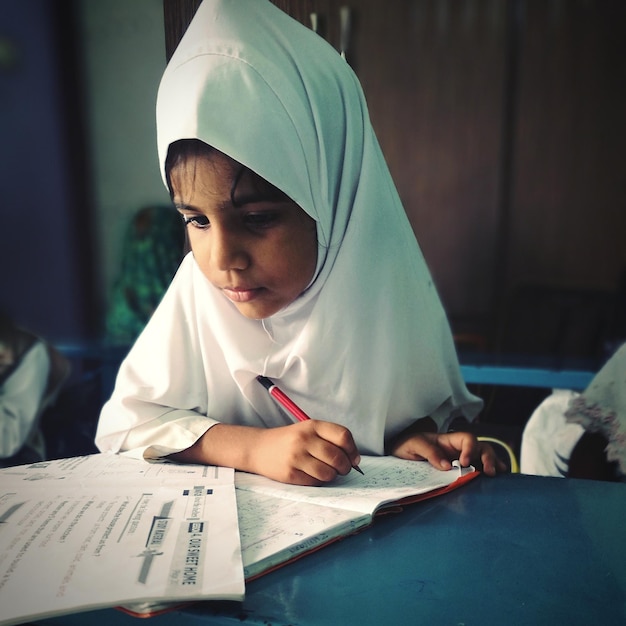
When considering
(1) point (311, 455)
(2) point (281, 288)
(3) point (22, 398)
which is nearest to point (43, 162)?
(2) point (281, 288)

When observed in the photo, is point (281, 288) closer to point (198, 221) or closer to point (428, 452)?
point (198, 221)

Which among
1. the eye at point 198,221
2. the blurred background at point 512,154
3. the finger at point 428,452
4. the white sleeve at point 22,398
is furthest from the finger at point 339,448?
the blurred background at point 512,154

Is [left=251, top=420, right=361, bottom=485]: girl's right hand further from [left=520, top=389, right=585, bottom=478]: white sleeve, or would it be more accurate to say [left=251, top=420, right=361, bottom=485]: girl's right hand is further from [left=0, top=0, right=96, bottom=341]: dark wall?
Result: [left=520, top=389, right=585, bottom=478]: white sleeve

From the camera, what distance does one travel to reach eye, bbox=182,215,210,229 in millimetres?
613

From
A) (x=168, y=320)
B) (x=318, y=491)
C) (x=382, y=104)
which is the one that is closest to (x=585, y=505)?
(x=318, y=491)

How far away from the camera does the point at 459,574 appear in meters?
0.40

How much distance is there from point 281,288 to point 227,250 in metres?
0.09

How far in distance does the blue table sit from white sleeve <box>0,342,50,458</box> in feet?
2.87

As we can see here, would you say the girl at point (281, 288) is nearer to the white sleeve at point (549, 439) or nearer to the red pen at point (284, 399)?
the red pen at point (284, 399)

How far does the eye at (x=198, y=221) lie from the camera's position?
0.61 meters

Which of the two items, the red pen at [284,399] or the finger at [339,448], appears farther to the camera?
the red pen at [284,399]

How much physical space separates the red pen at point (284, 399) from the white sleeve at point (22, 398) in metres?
0.59

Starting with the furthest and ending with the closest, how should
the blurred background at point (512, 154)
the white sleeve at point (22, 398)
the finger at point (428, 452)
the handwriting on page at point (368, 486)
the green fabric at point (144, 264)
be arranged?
the blurred background at point (512, 154) < the white sleeve at point (22, 398) < the green fabric at point (144, 264) < the finger at point (428, 452) < the handwriting on page at point (368, 486)

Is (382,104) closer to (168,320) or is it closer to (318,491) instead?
(168,320)
